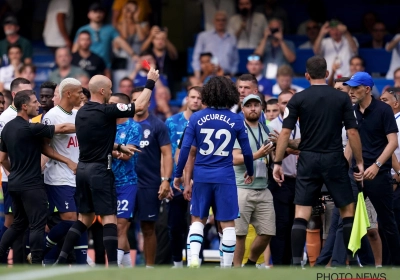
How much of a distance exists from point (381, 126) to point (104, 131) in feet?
10.1

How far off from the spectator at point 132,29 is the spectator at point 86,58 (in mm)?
893

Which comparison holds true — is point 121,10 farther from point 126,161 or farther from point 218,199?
point 218,199

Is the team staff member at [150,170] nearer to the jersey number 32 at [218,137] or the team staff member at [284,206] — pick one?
the team staff member at [284,206]

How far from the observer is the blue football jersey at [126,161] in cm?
1176

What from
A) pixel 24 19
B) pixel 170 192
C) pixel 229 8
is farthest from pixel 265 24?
pixel 170 192

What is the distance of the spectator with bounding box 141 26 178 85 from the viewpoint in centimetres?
1689

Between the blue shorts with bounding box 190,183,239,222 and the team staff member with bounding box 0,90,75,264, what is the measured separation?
1676 millimetres

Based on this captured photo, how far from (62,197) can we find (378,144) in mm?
3601

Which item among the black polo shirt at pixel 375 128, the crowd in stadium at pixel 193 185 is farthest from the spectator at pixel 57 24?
the black polo shirt at pixel 375 128

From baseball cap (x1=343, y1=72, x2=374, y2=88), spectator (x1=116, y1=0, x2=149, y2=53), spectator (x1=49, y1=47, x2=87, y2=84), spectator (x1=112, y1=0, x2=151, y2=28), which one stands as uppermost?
spectator (x1=112, y1=0, x2=151, y2=28)

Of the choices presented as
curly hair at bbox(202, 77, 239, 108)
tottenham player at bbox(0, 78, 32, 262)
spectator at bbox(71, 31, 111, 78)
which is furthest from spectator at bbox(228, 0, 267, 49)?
curly hair at bbox(202, 77, 239, 108)

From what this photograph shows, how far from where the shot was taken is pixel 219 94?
10.4 metres

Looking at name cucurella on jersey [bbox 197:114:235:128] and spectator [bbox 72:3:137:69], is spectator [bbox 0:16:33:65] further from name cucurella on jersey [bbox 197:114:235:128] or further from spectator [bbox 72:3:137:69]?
name cucurella on jersey [bbox 197:114:235:128]

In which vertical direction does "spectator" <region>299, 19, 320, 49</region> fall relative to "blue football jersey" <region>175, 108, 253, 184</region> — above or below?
above
